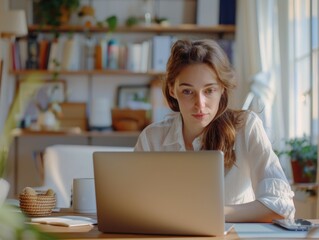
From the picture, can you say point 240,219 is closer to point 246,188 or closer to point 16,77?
point 246,188

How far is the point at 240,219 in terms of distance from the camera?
1.71 m

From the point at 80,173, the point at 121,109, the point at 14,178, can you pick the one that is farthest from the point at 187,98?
the point at 14,178

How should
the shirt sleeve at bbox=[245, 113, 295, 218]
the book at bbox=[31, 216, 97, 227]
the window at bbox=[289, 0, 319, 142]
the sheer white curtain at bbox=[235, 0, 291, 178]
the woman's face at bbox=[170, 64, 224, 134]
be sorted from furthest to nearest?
the sheer white curtain at bbox=[235, 0, 291, 178] < the window at bbox=[289, 0, 319, 142] < the woman's face at bbox=[170, 64, 224, 134] < the shirt sleeve at bbox=[245, 113, 295, 218] < the book at bbox=[31, 216, 97, 227]

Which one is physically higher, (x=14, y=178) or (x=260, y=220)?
(x=260, y=220)

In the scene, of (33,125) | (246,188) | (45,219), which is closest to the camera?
(45,219)

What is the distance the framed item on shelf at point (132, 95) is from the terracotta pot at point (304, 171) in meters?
1.91

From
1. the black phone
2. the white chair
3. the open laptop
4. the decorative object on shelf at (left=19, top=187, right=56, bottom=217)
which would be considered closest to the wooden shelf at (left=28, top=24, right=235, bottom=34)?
the white chair

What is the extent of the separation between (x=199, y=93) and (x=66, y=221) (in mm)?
549

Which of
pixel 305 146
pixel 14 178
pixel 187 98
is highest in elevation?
pixel 187 98

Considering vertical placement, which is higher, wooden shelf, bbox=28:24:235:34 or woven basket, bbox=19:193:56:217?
wooden shelf, bbox=28:24:235:34

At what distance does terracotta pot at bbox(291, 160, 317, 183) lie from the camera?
3.64 m

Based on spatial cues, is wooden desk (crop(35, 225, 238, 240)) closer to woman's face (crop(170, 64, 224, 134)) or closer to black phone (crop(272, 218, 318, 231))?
black phone (crop(272, 218, 318, 231))

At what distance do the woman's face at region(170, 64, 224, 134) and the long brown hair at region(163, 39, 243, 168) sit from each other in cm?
3

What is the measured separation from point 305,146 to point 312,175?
0.55 ft
